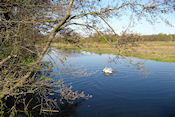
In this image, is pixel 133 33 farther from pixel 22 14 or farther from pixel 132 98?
pixel 132 98

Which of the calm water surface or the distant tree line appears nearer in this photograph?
the distant tree line

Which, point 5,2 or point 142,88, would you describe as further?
point 142,88

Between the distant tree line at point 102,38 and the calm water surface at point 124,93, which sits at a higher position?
the distant tree line at point 102,38

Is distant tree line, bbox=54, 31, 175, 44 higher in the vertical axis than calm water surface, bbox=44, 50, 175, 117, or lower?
higher

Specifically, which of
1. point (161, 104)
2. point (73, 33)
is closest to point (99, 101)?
point (161, 104)

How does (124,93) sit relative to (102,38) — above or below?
below

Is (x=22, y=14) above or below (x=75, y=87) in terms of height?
above

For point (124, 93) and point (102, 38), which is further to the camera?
point (124, 93)

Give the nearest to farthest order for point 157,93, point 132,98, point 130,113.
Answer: point 130,113 → point 132,98 → point 157,93

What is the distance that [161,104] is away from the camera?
9984 millimetres

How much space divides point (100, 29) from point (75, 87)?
285 inches

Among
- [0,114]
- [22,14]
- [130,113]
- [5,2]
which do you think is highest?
[5,2]

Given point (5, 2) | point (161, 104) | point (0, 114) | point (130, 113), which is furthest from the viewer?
point (161, 104)

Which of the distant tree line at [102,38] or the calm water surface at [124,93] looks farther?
the calm water surface at [124,93]
